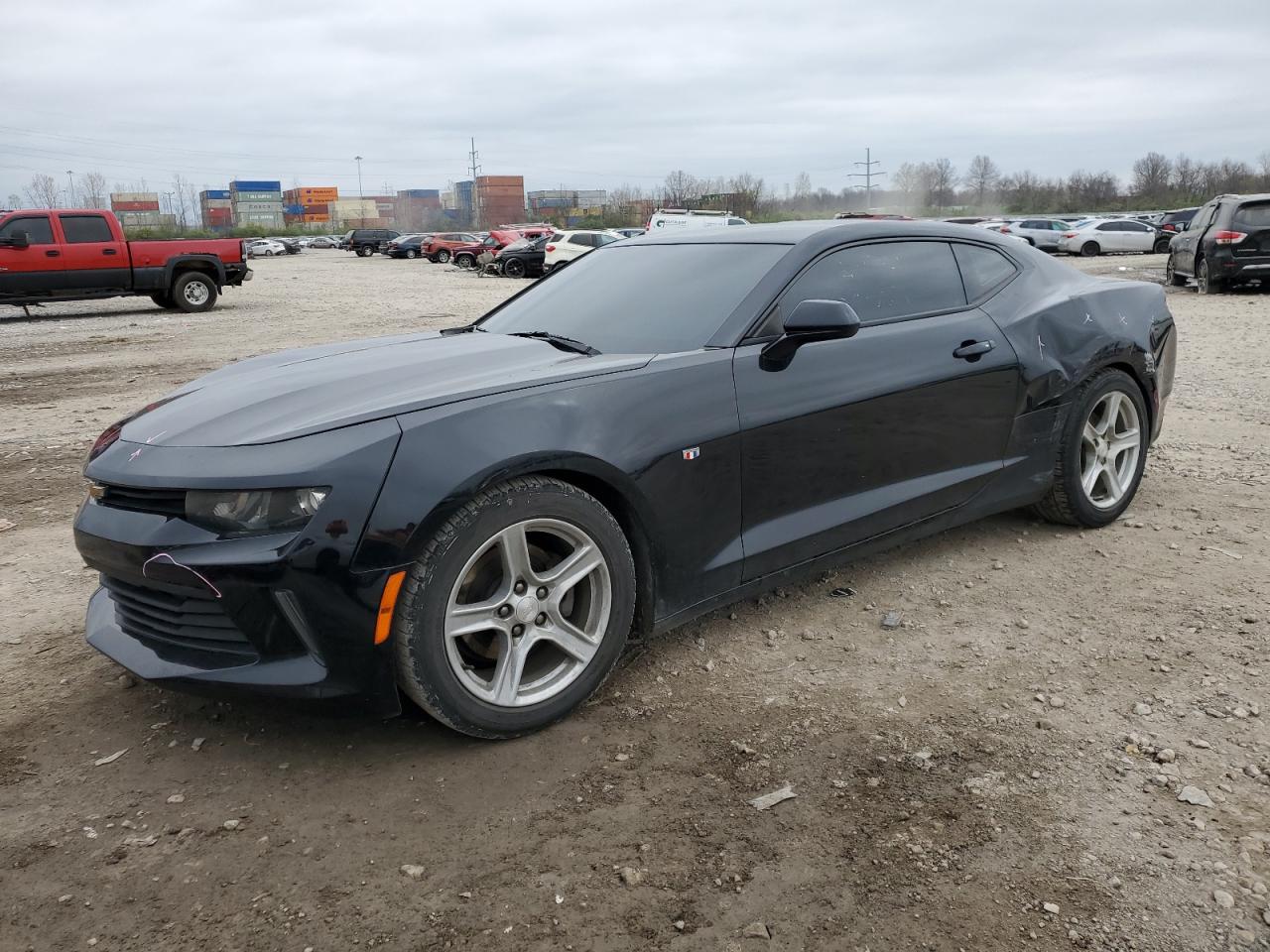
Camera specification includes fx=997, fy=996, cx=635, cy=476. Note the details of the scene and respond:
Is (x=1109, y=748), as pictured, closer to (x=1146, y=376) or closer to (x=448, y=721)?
(x=448, y=721)

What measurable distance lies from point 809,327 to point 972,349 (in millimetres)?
1052

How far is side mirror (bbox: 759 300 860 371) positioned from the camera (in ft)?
10.9

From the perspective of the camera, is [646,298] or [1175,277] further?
[1175,277]

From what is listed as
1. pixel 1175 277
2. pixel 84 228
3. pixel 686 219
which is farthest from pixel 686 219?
pixel 84 228

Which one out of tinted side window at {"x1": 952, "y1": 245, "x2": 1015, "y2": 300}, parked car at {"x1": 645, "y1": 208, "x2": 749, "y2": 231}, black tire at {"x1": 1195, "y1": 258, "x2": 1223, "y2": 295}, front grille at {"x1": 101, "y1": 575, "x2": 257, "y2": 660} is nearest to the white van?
parked car at {"x1": 645, "y1": 208, "x2": 749, "y2": 231}

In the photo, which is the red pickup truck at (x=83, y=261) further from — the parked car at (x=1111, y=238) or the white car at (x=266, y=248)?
the white car at (x=266, y=248)

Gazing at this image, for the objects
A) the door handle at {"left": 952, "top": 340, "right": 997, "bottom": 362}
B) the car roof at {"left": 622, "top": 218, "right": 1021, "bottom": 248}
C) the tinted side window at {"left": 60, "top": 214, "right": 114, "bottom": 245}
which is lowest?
A: the door handle at {"left": 952, "top": 340, "right": 997, "bottom": 362}

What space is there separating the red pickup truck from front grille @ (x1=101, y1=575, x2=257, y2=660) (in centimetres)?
1648

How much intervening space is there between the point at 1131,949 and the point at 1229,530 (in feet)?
10.4


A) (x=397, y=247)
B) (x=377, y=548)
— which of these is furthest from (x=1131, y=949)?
(x=397, y=247)

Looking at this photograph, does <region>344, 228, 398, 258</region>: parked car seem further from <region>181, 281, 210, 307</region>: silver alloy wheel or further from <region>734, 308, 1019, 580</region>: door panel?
<region>734, 308, 1019, 580</region>: door panel

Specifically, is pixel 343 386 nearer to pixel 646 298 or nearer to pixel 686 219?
pixel 646 298

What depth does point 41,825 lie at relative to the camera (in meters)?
2.58

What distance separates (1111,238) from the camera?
32.2m
